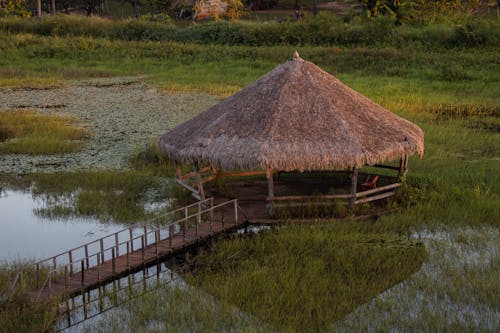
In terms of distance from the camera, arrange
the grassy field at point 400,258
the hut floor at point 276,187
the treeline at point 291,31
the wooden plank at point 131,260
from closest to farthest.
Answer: the grassy field at point 400,258 < the wooden plank at point 131,260 < the hut floor at point 276,187 < the treeline at point 291,31

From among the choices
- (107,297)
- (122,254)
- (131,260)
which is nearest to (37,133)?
(122,254)

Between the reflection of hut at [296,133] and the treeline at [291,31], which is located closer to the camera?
the reflection of hut at [296,133]

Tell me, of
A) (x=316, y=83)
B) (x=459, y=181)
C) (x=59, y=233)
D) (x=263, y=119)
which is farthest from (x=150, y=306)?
(x=459, y=181)

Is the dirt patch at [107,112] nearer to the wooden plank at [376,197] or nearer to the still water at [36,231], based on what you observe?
the still water at [36,231]

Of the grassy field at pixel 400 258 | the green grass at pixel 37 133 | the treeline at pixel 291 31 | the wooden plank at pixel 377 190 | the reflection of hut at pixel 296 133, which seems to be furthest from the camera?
the treeline at pixel 291 31

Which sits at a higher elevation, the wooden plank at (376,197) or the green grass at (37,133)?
the wooden plank at (376,197)

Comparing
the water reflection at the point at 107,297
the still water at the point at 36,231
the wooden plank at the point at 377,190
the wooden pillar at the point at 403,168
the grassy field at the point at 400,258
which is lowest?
the still water at the point at 36,231

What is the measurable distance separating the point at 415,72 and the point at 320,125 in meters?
15.0

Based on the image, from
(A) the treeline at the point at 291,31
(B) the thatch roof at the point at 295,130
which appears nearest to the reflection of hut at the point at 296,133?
(B) the thatch roof at the point at 295,130

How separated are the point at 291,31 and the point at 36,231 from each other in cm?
2189

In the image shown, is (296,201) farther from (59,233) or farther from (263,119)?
(59,233)

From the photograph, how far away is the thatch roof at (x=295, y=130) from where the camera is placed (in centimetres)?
1185

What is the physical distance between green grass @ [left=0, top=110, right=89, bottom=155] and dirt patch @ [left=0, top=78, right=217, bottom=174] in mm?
365

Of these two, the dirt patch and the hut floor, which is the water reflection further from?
the dirt patch
